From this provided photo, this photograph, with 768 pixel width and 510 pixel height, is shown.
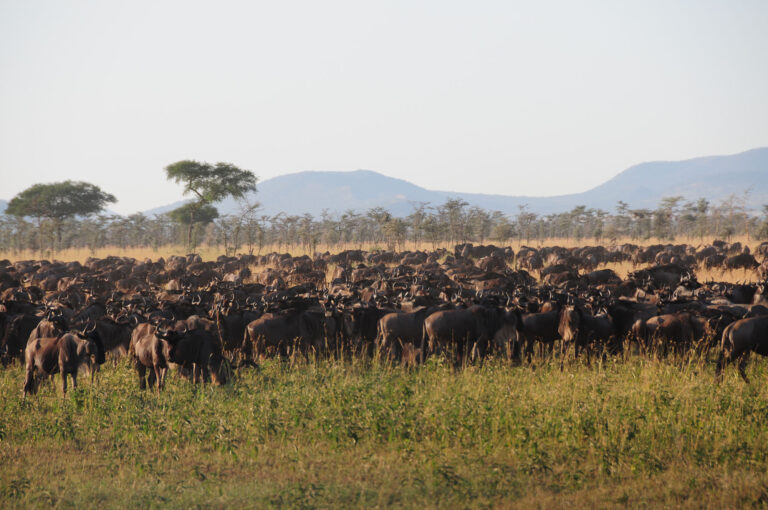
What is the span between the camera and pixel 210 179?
55281mm

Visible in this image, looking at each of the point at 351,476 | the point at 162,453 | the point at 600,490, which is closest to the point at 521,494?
the point at 600,490

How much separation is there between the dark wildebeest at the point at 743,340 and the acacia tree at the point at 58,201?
60902 millimetres

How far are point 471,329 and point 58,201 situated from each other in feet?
203

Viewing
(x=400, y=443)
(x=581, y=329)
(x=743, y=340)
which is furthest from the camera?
(x=581, y=329)

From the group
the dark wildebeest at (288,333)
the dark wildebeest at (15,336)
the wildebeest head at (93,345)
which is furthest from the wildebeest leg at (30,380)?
the dark wildebeest at (288,333)

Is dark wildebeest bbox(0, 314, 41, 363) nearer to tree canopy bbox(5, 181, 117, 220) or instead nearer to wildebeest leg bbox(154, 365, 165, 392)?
wildebeest leg bbox(154, 365, 165, 392)

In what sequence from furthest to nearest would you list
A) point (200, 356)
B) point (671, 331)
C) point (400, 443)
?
point (671, 331) < point (200, 356) < point (400, 443)

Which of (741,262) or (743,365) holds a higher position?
(741,262)

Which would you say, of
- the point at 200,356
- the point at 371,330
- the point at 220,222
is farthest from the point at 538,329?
the point at 220,222

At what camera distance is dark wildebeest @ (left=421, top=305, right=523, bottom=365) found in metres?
11.5

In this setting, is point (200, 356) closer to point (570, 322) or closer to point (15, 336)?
point (15, 336)

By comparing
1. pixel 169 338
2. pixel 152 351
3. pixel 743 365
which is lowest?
pixel 743 365

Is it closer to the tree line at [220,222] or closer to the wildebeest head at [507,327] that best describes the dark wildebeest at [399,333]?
the wildebeest head at [507,327]

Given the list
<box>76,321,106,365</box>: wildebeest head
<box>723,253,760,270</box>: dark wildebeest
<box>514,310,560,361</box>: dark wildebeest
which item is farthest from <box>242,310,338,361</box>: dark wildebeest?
<box>723,253,760,270</box>: dark wildebeest
